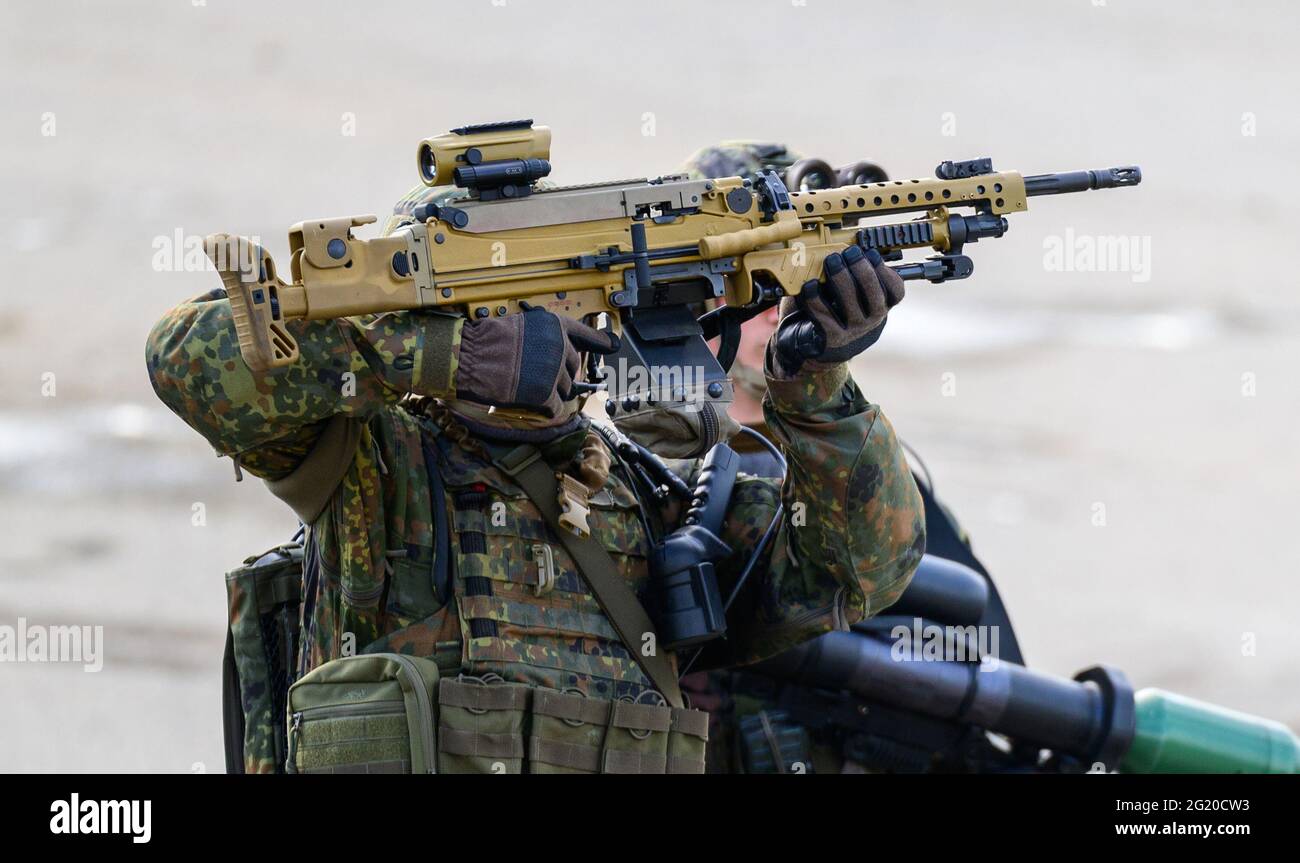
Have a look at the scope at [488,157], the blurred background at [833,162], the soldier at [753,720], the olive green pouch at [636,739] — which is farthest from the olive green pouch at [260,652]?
the blurred background at [833,162]

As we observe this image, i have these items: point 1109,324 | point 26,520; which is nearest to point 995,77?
point 1109,324

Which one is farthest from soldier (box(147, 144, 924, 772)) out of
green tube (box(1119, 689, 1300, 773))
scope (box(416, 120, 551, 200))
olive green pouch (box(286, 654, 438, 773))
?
green tube (box(1119, 689, 1300, 773))

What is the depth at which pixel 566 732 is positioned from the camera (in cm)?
458

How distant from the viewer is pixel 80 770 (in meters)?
8.96

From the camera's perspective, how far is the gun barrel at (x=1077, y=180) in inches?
194

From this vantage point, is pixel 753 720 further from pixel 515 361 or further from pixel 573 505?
pixel 515 361

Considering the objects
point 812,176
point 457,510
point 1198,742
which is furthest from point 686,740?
point 1198,742

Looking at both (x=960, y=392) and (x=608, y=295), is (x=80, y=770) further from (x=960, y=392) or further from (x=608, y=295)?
(x=960, y=392)

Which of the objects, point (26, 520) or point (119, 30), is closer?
point (26, 520)

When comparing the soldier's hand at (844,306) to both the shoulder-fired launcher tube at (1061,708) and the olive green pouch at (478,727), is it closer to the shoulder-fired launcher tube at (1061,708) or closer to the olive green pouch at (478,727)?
the olive green pouch at (478,727)

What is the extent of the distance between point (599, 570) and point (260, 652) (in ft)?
2.86

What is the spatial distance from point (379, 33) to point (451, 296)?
12.2 metres

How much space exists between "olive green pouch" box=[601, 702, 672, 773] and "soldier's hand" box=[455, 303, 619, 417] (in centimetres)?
86
